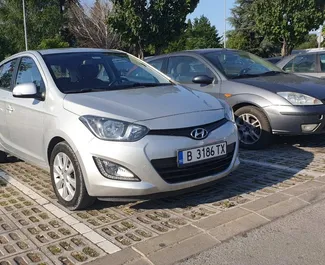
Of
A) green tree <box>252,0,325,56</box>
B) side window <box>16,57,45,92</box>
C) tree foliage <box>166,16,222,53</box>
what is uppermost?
tree foliage <box>166,16,222,53</box>

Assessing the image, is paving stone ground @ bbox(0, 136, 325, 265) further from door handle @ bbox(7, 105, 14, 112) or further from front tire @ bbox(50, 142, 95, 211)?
door handle @ bbox(7, 105, 14, 112)

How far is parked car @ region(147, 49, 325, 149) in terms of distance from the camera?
5.39 m

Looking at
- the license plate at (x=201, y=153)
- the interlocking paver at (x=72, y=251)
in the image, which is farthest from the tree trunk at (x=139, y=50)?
the interlocking paver at (x=72, y=251)

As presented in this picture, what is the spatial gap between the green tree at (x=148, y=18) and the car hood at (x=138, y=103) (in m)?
16.9

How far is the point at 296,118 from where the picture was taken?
534 cm

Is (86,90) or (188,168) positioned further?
(86,90)

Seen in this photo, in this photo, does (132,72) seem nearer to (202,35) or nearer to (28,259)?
(28,259)

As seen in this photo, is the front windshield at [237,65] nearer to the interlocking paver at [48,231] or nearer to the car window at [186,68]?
the car window at [186,68]

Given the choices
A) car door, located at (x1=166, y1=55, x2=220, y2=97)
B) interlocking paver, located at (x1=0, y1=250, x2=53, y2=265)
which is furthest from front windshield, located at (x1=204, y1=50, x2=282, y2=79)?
interlocking paver, located at (x1=0, y1=250, x2=53, y2=265)

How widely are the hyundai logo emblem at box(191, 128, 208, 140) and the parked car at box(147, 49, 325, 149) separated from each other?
2220 millimetres

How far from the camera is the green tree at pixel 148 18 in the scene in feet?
66.7

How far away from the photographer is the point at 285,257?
2812mm

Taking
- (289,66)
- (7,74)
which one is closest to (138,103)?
(7,74)

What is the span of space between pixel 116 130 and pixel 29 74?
5.70 feet
